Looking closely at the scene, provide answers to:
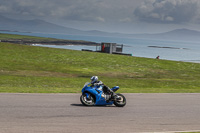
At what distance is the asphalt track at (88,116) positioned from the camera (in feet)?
33.1

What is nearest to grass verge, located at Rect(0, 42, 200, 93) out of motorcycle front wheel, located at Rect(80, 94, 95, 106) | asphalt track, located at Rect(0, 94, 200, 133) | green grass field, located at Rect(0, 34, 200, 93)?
green grass field, located at Rect(0, 34, 200, 93)

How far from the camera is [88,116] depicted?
12109 millimetres

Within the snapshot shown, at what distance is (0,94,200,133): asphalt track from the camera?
398 inches

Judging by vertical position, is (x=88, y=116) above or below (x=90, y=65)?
below

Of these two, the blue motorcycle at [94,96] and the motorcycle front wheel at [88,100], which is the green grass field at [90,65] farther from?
the motorcycle front wheel at [88,100]

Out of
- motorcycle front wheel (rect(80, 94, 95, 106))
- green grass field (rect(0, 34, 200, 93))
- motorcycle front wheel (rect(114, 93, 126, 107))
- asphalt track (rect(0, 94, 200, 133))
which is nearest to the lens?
asphalt track (rect(0, 94, 200, 133))

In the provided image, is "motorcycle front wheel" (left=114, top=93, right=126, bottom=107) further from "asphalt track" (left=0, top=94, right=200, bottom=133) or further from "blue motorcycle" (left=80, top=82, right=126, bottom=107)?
"asphalt track" (left=0, top=94, right=200, bottom=133)

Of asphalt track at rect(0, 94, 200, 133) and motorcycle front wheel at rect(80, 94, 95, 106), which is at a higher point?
motorcycle front wheel at rect(80, 94, 95, 106)

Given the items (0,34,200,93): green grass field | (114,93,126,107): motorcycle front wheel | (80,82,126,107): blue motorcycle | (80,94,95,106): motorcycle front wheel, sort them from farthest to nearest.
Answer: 1. (0,34,200,93): green grass field
2. (114,93,126,107): motorcycle front wheel
3. (80,94,95,106): motorcycle front wheel
4. (80,82,126,107): blue motorcycle

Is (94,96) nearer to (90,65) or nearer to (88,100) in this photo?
(88,100)

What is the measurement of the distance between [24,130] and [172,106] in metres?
8.66

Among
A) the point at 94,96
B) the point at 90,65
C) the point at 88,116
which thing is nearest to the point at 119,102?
the point at 94,96

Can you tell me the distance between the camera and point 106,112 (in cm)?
1316

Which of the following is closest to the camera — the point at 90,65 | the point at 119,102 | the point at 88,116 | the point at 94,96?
the point at 88,116
